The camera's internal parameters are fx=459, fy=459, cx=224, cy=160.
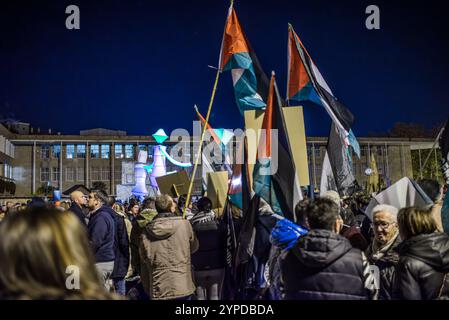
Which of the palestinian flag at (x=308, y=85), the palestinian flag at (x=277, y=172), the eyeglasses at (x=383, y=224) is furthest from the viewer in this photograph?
the palestinian flag at (x=308, y=85)

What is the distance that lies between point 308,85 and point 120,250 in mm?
4375

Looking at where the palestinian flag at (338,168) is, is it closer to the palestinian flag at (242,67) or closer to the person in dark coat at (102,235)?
the palestinian flag at (242,67)

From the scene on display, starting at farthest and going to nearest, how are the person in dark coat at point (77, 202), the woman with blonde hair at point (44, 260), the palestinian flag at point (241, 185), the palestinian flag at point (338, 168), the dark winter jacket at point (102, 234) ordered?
the palestinian flag at point (338, 168) < the person in dark coat at point (77, 202) < the dark winter jacket at point (102, 234) < the palestinian flag at point (241, 185) < the woman with blonde hair at point (44, 260)

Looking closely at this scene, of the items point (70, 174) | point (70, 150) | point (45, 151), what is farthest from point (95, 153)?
point (45, 151)

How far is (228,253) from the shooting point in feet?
17.7

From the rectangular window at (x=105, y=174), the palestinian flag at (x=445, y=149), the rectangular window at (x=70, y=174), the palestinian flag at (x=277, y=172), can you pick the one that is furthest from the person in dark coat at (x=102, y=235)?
the rectangular window at (x=70, y=174)

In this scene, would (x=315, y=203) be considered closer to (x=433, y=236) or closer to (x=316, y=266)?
(x=316, y=266)

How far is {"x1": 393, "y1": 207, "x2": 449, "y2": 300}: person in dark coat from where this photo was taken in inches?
122

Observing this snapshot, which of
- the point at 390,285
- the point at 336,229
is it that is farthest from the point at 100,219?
the point at 390,285

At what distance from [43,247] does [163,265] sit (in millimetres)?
3333

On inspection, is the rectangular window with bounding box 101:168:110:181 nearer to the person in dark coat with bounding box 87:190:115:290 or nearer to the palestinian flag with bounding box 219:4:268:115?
the palestinian flag with bounding box 219:4:268:115

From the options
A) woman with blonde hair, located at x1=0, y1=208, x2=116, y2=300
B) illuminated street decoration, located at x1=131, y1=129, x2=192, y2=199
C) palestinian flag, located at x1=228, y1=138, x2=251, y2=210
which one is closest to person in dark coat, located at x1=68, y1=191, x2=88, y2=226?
palestinian flag, located at x1=228, y1=138, x2=251, y2=210

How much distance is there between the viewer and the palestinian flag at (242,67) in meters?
8.09
